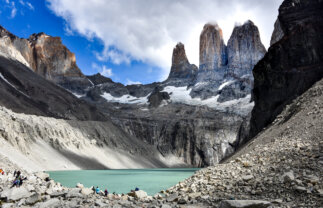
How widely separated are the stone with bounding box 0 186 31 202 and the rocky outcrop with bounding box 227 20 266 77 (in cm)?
18403

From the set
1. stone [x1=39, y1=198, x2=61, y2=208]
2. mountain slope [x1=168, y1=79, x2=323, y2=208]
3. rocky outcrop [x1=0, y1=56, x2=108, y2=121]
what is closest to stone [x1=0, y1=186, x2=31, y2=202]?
stone [x1=39, y1=198, x2=61, y2=208]

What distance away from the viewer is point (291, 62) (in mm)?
43938

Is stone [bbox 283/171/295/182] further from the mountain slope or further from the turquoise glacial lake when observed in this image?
the turquoise glacial lake

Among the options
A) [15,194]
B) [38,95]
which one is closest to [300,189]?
[15,194]

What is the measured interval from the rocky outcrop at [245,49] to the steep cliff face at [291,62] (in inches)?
5590

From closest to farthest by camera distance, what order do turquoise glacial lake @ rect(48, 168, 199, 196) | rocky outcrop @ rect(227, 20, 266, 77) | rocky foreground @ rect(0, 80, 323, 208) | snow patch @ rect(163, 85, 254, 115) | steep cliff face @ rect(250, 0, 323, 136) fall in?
rocky foreground @ rect(0, 80, 323, 208) < turquoise glacial lake @ rect(48, 168, 199, 196) < steep cliff face @ rect(250, 0, 323, 136) < snow patch @ rect(163, 85, 254, 115) < rocky outcrop @ rect(227, 20, 266, 77)

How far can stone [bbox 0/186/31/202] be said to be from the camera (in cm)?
1387

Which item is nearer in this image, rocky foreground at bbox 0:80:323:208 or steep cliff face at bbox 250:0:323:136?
rocky foreground at bbox 0:80:323:208

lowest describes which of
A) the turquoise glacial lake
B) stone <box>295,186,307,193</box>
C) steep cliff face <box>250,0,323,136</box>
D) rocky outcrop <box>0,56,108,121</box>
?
the turquoise glacial lake

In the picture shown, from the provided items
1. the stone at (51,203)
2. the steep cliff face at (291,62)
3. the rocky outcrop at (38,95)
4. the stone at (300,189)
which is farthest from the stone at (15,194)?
the rocky outcrop at (38,95)

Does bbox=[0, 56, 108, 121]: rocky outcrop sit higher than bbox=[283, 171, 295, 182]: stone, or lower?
higher

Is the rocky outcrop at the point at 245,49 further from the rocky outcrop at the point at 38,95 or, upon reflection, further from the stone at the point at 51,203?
the stone at the point at 51,203

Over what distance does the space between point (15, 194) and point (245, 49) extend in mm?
192116

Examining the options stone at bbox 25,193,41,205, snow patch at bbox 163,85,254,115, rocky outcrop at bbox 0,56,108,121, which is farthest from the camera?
snow patch at bbox 163,85,254,115
